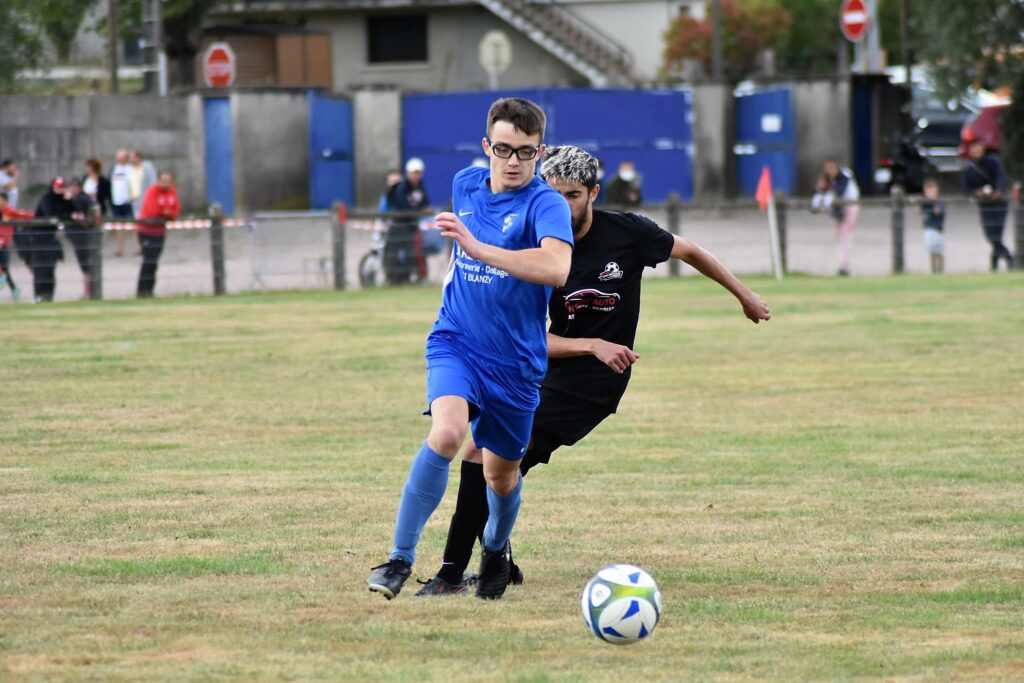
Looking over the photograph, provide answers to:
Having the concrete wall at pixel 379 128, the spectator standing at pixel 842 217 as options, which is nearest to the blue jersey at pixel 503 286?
the spectator standing at pixel 842 217

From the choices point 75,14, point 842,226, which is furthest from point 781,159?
point 75,14

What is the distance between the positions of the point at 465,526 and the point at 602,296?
112 centimetres

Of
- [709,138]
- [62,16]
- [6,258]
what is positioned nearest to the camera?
[6,258]

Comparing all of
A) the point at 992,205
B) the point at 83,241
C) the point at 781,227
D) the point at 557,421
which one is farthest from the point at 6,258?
the point at 557,421

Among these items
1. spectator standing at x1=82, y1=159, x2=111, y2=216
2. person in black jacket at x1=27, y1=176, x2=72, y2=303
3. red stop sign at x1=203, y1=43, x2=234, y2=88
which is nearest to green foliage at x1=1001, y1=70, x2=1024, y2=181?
red stop sign at x1=203, y1=43, x2=234, y2=88

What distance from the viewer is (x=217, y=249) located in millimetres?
23156

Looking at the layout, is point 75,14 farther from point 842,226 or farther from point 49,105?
point 842,226

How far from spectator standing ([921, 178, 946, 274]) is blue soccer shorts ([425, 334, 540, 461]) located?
64.3 feet

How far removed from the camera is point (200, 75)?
2080 inches

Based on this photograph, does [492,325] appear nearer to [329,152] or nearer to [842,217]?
[842,217]

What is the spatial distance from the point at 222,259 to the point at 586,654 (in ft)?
60.0

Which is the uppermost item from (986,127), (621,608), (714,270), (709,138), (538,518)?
(986,127)

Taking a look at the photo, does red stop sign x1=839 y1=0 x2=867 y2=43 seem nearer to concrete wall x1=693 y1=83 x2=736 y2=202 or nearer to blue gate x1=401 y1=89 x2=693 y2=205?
concrete wall x1=693 y1=83 x2=736 y2=202

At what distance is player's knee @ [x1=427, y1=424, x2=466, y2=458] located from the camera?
20.1 feet
